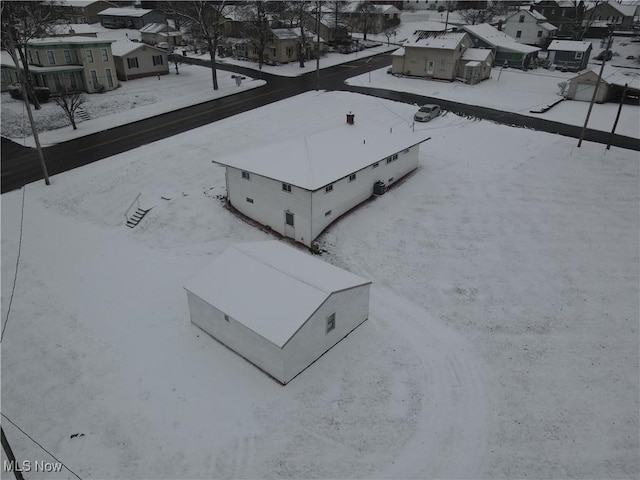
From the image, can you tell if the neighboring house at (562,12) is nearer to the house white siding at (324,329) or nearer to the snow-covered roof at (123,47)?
the snow-covered roof at (123,47)

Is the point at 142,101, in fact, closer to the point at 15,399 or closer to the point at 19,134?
the point at 19,134

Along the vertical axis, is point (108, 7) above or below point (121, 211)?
above

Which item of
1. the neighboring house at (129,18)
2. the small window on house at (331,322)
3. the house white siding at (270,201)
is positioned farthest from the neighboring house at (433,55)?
the neighboring house at (129,18)

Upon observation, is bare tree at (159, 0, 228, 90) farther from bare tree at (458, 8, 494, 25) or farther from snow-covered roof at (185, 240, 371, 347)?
bare tree at (458, 8, 494, 25)

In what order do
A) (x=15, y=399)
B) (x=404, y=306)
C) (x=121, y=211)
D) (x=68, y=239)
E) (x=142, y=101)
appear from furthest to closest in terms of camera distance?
(x=142, y=101) < (x=121, y=211) < (x=68, y=239) < (x=404, y=306) < (x=15, y=399)

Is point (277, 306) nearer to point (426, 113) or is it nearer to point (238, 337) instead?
point (238, 337)

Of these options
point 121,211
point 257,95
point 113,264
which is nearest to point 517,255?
point 113,264

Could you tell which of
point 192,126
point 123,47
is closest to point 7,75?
point 123,47
